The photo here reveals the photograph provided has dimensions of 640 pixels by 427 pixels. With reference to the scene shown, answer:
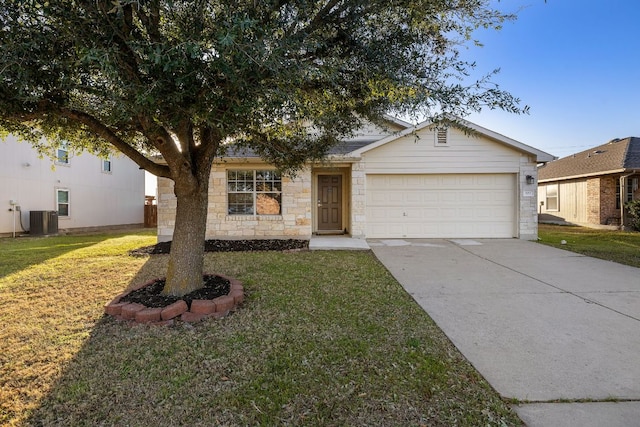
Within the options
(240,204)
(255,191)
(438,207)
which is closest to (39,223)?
(240,204)

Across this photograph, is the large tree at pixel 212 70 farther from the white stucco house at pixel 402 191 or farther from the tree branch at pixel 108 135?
the white stucco house at pixel 402 191

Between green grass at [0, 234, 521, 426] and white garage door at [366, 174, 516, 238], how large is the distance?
6187 mm

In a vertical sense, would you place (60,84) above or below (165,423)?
above

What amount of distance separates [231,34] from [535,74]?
1299 cm

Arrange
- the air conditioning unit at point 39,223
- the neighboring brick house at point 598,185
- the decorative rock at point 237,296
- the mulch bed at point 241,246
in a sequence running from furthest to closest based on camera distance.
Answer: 1. the neighboring brick house at point 598,185
2. the air conditioning unit at point 39,223
3. the mulch bed at point 241,246
4. the decorative rock at point 237,296

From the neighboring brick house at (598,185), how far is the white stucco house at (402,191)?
6930 mm

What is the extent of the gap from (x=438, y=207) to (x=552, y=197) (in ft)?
39.5

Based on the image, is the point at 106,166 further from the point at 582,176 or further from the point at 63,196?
the point at 582,176

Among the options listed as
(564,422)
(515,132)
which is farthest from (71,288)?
(515,132)

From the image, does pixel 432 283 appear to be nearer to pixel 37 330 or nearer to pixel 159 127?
pixel 159 127

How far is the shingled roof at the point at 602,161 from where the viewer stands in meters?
13.7

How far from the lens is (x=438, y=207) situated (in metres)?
10.7

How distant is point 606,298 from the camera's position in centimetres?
452

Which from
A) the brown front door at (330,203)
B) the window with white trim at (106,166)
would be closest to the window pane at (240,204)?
the brown front door at (330,203)
